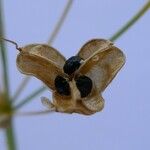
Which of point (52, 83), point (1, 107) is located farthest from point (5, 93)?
point (52, 83)

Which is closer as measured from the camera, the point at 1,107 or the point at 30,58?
the point at 30,58

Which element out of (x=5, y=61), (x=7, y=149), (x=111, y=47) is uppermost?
(x=111, y=47)

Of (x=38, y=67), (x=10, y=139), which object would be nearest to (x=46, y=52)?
(x=38, y=67)

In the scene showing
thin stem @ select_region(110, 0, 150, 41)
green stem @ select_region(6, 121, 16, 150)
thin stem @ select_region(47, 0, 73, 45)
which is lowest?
green stem @ select_region(6, 121, 16, 150)

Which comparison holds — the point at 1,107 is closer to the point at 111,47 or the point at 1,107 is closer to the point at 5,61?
the point at 5,61

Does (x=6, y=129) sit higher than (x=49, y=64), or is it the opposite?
(x=49, y=64)

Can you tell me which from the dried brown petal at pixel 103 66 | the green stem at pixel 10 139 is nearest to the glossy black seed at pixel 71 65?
the dried brown petal at pixel 103 66

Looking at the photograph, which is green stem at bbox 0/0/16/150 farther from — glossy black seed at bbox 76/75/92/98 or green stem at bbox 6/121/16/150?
glossy black seed at bbox 76/75/92/98

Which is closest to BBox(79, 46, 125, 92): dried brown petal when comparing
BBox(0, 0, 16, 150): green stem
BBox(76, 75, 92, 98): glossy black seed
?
BBox(76, 75, 92, 98): glossy black seed
